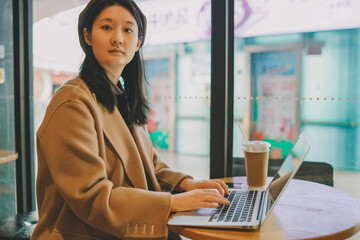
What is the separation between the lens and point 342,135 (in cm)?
197

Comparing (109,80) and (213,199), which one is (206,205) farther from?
(109,80)

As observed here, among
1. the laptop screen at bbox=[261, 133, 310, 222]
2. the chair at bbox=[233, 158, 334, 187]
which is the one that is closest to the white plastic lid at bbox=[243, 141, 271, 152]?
the laptop screen at bbox=[261, 133, 310, 222]

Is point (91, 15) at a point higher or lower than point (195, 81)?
higher

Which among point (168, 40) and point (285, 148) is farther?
point (168, 40)

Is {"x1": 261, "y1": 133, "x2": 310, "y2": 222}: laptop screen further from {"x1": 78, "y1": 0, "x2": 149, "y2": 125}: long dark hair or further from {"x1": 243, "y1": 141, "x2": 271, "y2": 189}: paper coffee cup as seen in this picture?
{"x1": 78, "y1": 0, "x2": 149, "y2": 125}: long dark hair

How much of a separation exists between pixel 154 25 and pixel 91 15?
116 cm

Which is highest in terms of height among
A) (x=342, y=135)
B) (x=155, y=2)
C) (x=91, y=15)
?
(x=155, y=2)

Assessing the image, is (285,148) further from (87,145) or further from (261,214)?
(87,145)

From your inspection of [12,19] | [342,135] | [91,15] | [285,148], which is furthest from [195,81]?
[12,19]

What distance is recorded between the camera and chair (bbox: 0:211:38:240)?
176 cm

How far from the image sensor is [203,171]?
2.33 metres

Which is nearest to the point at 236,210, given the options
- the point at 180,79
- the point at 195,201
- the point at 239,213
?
the point at 239,213

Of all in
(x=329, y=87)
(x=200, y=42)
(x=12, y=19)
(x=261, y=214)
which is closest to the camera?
(x=261, y=214)

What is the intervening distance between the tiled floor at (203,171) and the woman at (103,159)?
34.9 inches
